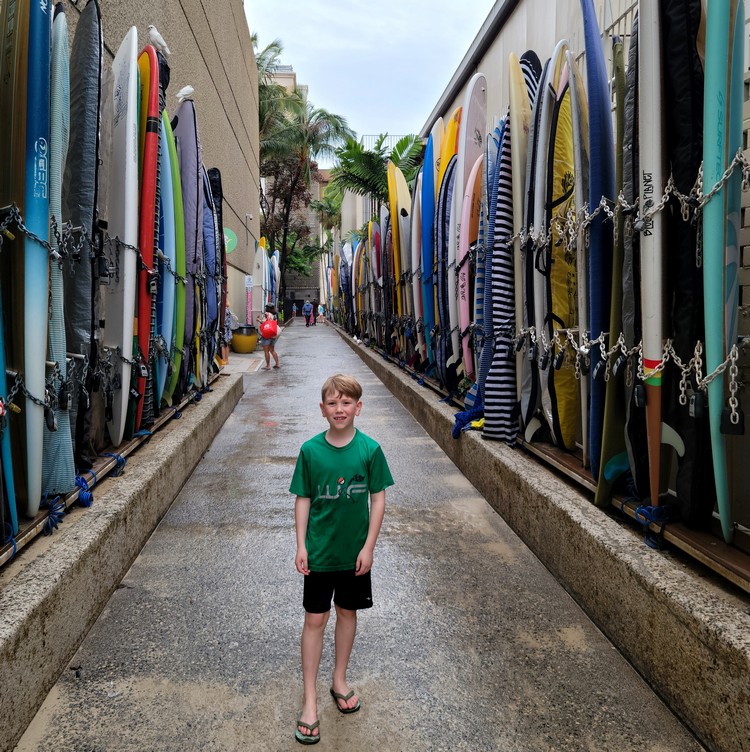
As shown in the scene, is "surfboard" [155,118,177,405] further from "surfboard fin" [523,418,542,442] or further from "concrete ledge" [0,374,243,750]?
"surfboard fin" [523,418,542,442]

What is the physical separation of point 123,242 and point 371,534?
255 cm

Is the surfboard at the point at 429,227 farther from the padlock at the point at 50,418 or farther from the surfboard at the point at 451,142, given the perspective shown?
the padlock at the point at 50,418

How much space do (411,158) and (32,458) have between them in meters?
13.0

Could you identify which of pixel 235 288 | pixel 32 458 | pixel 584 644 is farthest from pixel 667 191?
pixel 235 288

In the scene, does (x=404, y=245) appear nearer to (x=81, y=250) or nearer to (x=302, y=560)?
(x=81, y=250)

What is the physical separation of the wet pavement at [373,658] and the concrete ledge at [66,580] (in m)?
0.07

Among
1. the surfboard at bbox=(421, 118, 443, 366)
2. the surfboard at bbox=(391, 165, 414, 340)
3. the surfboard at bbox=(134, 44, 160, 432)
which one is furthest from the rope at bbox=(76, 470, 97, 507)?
the surfboard at bbox=(391, 165, 414, 340)

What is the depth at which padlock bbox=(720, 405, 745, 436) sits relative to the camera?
6.60 feet

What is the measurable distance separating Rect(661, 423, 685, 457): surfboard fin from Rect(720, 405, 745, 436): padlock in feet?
0.99

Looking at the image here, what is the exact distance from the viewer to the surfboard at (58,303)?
2.60 meters

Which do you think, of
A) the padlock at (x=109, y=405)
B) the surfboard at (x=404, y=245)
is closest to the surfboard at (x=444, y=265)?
the surfboard at (x=404, y=245)

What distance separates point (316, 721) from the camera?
5.91 feet

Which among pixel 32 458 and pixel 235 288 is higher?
pixel 235 288

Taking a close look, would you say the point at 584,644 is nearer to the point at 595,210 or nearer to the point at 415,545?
the point at 415,545
